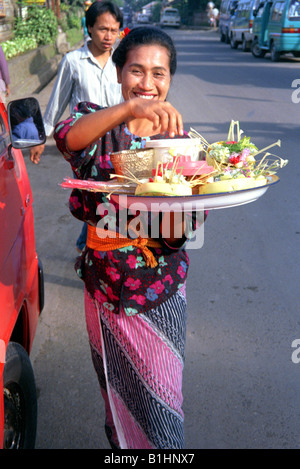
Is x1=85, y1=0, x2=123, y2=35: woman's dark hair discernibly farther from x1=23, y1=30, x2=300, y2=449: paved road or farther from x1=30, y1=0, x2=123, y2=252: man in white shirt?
x1=23, y1=30, x2=300, y2=449: paved road

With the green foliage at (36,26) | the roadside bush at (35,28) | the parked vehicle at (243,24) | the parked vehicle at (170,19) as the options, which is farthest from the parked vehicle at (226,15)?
the parked vehicle at (170,19)

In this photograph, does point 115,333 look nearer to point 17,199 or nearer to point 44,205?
point 17,199

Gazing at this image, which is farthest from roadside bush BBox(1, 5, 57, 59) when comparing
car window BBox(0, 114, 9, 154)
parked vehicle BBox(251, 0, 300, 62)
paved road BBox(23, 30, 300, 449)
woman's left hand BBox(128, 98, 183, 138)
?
woman's left hand BBox(128, 98, 183, 138)

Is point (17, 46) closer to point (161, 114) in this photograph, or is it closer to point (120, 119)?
point (120, 119)

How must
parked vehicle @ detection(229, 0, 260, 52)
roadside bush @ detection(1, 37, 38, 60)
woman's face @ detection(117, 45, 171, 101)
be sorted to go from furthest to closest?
1. parked vehicle @ detection(229, 0, 260, 52)
2. roadside bush @ detection(1, 37, 38, 60)
3. woman's face @ detection(117, 45, 171, 101)

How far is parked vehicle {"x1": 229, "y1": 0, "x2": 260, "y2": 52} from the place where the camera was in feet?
71.8

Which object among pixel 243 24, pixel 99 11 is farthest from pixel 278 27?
pixel 99 11

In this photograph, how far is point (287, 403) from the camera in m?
2.79

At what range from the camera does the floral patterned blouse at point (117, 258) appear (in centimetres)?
173

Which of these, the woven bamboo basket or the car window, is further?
the car window

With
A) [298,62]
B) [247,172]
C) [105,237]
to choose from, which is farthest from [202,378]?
[298,62]

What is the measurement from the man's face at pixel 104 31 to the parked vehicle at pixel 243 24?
19.4m

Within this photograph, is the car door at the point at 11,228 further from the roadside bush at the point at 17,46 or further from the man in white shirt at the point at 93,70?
the roadside bush at the point at 17,46

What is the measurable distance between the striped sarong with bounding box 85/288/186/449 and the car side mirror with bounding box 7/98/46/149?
706 millimetres
